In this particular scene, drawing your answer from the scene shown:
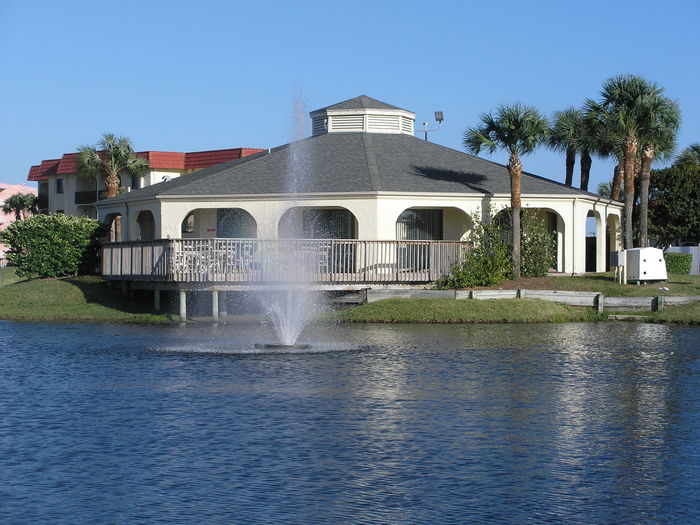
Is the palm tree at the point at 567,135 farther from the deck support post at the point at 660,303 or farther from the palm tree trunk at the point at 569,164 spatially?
the deck support post at the point at 660,303

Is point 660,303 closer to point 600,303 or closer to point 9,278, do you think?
point 600,303

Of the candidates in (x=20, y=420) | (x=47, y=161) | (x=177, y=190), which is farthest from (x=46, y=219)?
(x=47, y=161)

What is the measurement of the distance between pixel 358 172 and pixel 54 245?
12538mm

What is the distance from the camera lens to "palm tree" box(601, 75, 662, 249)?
132ft

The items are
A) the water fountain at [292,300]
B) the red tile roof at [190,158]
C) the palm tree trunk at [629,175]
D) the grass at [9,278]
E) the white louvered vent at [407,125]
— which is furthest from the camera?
the red tile roof at [190,158]

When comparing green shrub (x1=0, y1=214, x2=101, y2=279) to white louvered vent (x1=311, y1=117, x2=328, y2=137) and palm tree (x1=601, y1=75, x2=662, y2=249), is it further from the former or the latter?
palm tree (x1=601, y1=75, x2=662, y2=249)

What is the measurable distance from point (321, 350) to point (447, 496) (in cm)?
1259

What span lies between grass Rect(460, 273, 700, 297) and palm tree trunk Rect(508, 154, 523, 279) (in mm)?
711

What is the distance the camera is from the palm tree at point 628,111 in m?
40.3

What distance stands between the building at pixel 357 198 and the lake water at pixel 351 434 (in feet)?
41.1

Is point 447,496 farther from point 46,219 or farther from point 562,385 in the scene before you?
point 46,219

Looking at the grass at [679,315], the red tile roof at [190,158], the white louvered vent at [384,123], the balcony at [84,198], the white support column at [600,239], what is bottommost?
the grass at [679,315]

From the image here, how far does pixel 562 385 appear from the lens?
61.3ft

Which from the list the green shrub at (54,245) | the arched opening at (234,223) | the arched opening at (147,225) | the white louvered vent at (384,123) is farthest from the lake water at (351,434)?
the white louvered vent at (384,123)
